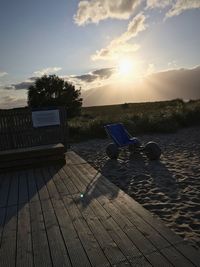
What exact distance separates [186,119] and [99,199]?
1185 cm

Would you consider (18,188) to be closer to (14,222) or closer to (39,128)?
(14,222)

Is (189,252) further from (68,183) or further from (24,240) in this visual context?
(68,183)

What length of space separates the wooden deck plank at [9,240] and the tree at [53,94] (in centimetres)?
3787

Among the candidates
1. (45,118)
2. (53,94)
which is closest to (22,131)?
(45,118)

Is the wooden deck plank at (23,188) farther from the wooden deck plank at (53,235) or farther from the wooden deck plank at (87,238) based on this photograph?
the wooden deck plank at (87,238)

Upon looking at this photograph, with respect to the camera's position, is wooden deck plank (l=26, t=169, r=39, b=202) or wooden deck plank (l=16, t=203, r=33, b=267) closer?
wooden deck plank (l=16, t=203, r=33, b=267)

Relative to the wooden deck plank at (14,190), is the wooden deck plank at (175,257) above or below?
above

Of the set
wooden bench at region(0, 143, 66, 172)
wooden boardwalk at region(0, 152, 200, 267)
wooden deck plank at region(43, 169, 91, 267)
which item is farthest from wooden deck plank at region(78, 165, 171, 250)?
wooden bench at region(0, 143, 66, 172)

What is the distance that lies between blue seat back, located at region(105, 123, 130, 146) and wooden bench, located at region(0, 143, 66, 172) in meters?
1.78

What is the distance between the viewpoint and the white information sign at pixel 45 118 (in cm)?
922

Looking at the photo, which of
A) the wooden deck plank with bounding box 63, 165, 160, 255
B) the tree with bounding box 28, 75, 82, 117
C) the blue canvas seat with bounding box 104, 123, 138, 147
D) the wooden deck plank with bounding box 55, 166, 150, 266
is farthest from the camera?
the tree with bounding box 28, 75, 82, 117

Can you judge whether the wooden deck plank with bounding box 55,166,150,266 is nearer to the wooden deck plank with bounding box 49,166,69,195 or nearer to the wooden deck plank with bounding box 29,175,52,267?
the wooden deck plank with bounding box 29,175,52,267

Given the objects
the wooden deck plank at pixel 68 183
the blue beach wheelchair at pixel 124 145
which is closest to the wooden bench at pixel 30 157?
the wooden deck plank at pixel 68 183

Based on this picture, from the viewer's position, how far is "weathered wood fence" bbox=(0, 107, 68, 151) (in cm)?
898
